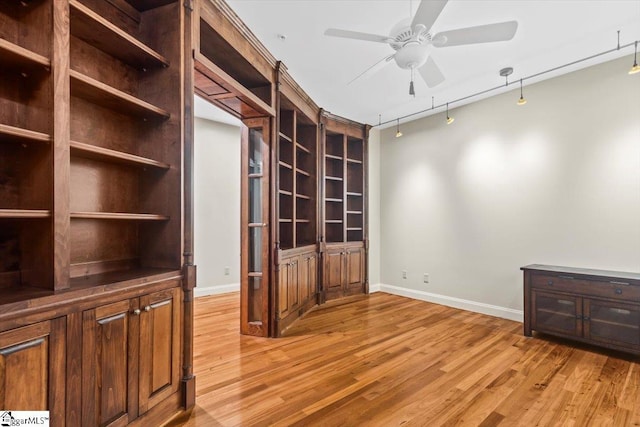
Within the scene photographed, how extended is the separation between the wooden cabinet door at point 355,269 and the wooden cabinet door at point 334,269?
5.9 inches

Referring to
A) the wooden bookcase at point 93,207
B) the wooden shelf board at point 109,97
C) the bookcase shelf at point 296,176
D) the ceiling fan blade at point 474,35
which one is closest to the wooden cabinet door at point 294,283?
the bookcase shelf at point 296,176

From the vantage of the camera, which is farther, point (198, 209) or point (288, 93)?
point (198, 209)

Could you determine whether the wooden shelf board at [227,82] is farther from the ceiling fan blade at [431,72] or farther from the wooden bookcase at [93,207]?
the ceiling fan blade at [431,72]

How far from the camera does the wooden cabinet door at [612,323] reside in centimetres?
278

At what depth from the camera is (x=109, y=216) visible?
1.66 m

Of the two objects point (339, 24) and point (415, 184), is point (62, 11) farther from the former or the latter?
point (415, 184)

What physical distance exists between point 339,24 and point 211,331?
10.9ft

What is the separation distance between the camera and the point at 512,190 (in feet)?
12.9

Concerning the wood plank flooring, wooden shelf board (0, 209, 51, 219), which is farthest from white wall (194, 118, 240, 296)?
wooden shelf board (0, 209, 51, 219)

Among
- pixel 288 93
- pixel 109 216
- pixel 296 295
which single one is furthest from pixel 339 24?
pixel 296 295

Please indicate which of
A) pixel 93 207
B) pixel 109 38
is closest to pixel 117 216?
pixel 93 207

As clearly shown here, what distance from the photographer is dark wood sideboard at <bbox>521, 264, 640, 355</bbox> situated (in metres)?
2.80

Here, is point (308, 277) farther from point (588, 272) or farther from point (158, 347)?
point (588, 272)

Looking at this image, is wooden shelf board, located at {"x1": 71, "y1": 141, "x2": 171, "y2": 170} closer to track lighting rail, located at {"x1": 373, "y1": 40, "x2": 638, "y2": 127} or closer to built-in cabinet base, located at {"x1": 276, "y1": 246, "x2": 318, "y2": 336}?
built-in cabinet base, located at {"x1": 276, "y1": 246, "x2": 318, "y2": 336}
